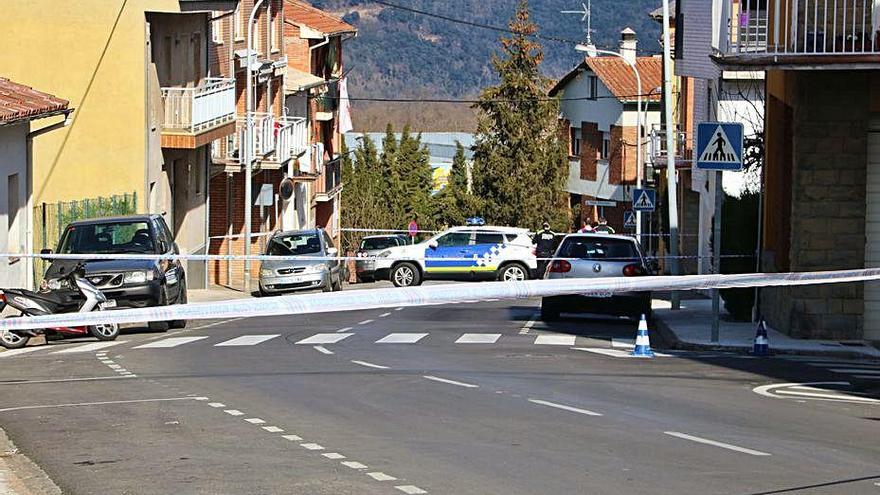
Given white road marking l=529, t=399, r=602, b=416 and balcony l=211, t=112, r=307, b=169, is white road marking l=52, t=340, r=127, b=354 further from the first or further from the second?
balcony l=211, t=112, r=307, b=169

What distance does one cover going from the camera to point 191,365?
18.1 m

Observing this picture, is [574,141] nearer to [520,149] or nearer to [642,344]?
[520,149]

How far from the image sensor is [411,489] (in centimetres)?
941

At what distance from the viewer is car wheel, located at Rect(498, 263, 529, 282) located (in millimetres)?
42562

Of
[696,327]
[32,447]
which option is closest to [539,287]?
[32,447]

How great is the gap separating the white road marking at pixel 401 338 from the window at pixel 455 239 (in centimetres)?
1946

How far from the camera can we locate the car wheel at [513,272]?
140 feet

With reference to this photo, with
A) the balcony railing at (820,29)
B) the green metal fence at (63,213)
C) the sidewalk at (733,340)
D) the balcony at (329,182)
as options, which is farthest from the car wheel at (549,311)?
the balcony at (329,182)

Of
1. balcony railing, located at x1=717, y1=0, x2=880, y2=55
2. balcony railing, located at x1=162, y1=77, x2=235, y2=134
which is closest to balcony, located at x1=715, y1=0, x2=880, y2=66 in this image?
balcony railing, located at x1=717, y1=0, x2=880, y2=55

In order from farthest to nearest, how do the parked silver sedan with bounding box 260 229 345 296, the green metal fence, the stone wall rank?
the parked silver sedan with bounding box 260 229 345 296, the green metal fence, the stone wall

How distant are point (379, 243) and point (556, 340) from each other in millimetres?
34924

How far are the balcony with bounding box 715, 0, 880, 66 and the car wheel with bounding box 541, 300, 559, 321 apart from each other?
599 centimetres

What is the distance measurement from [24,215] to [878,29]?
55.0ft

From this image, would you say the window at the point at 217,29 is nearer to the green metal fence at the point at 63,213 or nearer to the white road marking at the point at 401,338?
the green metal fence at the point at 63,213
